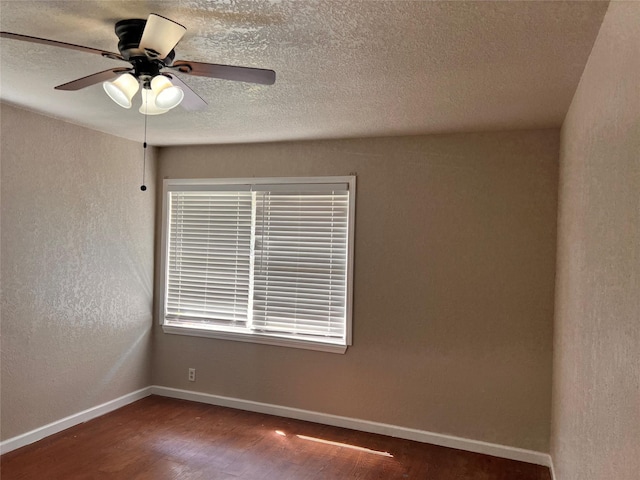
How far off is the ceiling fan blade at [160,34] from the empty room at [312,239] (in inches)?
0.9

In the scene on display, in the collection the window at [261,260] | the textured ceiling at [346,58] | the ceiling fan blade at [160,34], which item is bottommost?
the window at [261,260]

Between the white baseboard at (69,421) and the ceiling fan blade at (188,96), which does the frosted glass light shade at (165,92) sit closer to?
the ceiling fan blade at (188,96)

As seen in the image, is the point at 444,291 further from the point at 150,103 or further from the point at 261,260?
the point at 150,103

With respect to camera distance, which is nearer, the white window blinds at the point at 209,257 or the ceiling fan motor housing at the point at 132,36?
the ceiling fan motor housing at the point at 132,36

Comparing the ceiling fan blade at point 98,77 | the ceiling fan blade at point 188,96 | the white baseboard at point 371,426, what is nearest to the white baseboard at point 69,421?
the white baseboard at point 371,426

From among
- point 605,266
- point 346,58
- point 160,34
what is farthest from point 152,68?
point 605,266

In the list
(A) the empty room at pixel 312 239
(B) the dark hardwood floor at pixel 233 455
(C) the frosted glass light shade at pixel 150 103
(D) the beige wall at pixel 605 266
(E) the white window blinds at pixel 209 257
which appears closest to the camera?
(D) the beige wall at pixel 605 266

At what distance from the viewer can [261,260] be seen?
4.14 meters

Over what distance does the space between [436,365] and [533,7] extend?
2.65 metres

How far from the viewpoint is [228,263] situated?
4.27 meters

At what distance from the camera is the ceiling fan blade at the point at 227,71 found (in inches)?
69.9

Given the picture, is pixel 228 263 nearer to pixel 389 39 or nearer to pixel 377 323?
pixel 377 323

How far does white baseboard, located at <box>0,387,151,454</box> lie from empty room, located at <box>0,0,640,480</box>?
0.02m

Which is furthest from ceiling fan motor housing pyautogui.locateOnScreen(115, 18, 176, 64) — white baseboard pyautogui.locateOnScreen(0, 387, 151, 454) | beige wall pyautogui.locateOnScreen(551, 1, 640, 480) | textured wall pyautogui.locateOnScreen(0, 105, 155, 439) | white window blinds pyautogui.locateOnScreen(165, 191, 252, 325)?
white baseboard pyautogui.locateOnScreen(0, 387, 151, 454)
